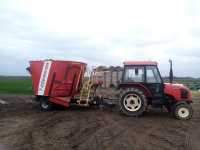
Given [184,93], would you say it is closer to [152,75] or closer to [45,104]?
[152,75]

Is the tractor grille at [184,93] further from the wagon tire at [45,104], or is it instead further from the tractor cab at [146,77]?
the wagon tire at [45,104]

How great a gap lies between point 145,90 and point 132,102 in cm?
66

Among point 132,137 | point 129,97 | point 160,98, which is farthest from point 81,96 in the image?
point 132,137

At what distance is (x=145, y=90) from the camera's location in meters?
12.4

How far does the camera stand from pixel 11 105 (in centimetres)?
1605

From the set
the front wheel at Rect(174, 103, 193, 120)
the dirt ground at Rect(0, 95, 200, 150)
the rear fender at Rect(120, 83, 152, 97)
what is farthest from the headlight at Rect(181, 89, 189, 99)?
the rear fender at Rect(120, 83, 152, 97)

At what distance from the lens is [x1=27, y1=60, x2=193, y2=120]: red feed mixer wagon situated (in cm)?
1223

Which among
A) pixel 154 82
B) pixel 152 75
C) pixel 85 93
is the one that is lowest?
pixel 85 93

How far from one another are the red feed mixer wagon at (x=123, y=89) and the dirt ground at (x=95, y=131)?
52 centimetres

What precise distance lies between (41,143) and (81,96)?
6033mm

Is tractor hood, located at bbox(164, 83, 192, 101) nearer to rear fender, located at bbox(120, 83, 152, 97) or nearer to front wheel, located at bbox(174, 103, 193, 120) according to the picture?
→ front wheel, located at bbox(174, 103, 193, 120)

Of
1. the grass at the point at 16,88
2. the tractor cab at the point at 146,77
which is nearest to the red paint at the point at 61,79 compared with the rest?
the tractor cab at the point at 146,77

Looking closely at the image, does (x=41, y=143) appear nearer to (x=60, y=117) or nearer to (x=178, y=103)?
(x=60, y=117)

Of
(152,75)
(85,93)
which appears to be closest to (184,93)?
(152,75)
